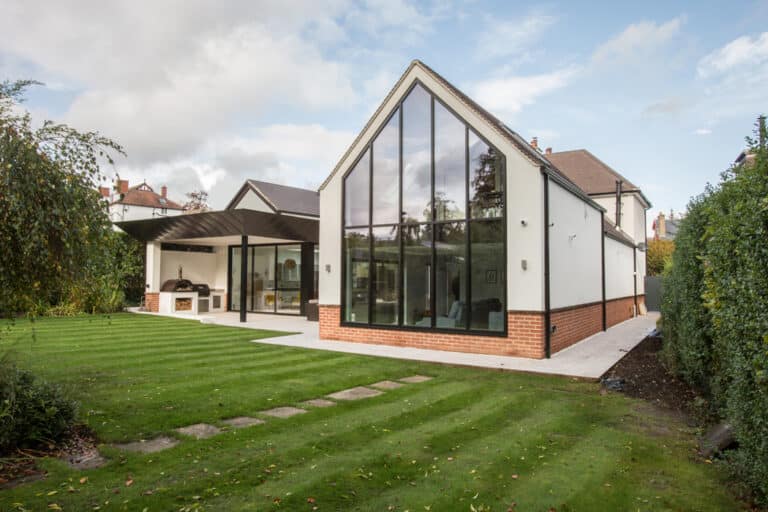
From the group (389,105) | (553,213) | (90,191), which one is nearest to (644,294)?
(553,213)

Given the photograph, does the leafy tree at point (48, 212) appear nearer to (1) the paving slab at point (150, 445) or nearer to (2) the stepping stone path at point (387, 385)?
(1) the paving slab at point (150, 445)

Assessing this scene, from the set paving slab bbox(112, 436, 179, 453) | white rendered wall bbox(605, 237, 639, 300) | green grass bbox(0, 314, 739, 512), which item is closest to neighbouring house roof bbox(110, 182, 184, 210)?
white rendered wall bbox(605, 237, 639, 300)

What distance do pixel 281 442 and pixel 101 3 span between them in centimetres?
819

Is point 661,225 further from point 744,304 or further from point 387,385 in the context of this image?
point 744,304

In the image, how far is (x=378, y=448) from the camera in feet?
15.5

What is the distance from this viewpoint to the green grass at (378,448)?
361 cm

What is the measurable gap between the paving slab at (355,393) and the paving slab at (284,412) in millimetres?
797

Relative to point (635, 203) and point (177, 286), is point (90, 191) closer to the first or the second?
point (177, 286)

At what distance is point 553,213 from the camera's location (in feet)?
35.3

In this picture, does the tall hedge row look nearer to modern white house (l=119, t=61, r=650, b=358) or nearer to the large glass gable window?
modern white house (l=119, t=61, r=650, b=358)

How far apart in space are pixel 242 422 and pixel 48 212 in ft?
9.82

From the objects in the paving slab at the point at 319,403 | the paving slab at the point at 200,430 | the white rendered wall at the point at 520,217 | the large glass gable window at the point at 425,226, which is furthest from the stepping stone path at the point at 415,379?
the paving slab at the point at 200,430

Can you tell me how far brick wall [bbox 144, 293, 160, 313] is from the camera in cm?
2139

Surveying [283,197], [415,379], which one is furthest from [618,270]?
[283,197]
